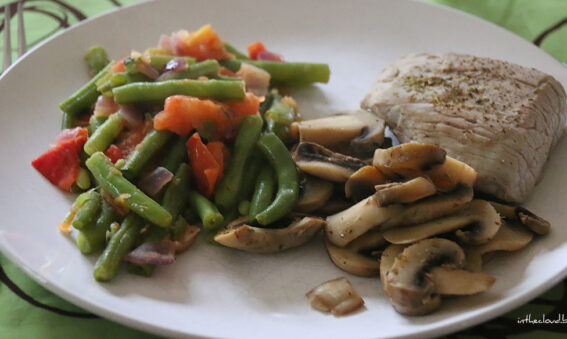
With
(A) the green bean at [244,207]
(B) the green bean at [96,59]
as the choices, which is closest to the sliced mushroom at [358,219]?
(A) the green bean at [244,207]

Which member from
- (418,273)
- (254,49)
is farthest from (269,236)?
(254,49)

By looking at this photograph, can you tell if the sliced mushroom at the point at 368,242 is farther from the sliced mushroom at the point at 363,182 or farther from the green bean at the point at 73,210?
the green bean at the point at 73,210

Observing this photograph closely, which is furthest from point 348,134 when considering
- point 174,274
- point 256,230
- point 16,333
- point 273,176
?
point 16,333

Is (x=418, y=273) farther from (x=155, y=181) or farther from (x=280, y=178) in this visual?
(x=155, y=181)

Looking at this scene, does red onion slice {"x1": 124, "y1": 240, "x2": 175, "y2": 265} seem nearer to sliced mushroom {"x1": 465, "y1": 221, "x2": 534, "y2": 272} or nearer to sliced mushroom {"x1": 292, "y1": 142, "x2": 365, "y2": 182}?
sliced mushroom {"x1": 292, "y1": 142, "x2": 365, "y2": 182}

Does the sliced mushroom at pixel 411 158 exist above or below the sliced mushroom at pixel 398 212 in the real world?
above
